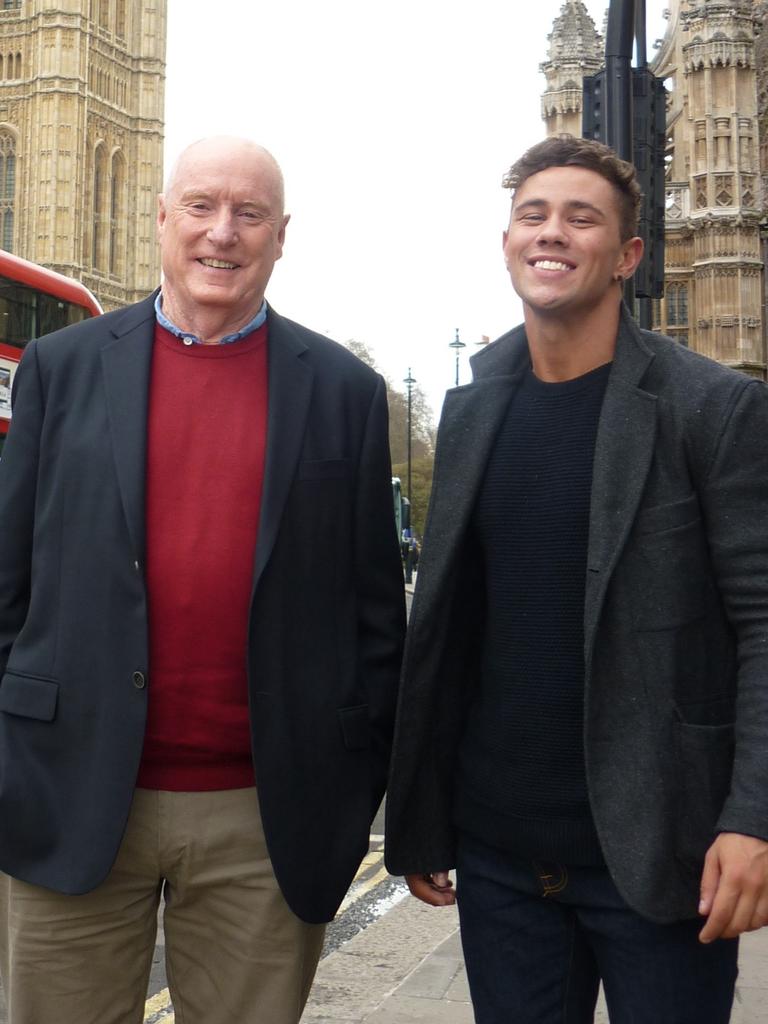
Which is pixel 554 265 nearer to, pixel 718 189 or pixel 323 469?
pixel 323 469

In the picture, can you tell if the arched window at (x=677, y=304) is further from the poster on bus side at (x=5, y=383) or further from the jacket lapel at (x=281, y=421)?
the jacket lapel at (x=281, y=421)

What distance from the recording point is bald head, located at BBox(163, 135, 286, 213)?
2.54 metres

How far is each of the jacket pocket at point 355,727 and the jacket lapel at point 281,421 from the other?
1.05 ft

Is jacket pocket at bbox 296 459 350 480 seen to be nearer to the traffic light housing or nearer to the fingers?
the fingers

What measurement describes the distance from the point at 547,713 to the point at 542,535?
0.30m

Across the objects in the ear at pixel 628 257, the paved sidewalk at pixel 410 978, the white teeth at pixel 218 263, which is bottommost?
the paved sidewalk at pixel 410 978

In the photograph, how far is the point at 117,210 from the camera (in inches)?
3132

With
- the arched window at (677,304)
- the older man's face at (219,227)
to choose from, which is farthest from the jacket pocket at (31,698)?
the arched window at (677,304)

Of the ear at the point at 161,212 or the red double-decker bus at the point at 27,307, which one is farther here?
the red double-decker bus at the point at 27,307

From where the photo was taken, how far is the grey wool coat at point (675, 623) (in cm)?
211

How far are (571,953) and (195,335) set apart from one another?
134 centimetres

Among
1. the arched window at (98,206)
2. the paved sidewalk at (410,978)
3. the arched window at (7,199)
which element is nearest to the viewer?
the paved sidewalk at (410,978)

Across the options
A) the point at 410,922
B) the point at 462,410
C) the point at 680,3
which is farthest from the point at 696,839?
the point at 680,3

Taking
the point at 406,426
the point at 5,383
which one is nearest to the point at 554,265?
the point at 5,383
